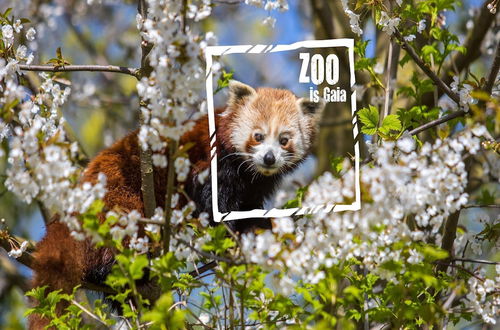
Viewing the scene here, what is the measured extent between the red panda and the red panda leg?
19 cm

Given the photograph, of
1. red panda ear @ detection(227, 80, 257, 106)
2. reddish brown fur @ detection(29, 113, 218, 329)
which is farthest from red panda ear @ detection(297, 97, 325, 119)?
reddish brown fur @ detection(29, 113, 218, 329)

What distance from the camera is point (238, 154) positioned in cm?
418

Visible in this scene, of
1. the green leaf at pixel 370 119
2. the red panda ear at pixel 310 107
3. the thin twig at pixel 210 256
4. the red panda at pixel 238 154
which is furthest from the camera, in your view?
the red panda ear at pixel 310 107

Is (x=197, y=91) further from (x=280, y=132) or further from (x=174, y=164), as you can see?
(x=280, y=132)

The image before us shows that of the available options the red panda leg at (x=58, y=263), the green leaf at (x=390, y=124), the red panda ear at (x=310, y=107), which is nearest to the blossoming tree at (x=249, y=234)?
the green leaf at (x=390, y=124)

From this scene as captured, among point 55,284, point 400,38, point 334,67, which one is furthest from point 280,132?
point 55,284

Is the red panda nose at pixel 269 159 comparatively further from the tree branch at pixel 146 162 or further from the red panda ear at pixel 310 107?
the tree branch at pixel 146 162

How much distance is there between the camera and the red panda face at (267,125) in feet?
13.4

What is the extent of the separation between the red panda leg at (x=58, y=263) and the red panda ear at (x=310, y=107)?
150cm

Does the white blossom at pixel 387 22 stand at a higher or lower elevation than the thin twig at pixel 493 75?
higher

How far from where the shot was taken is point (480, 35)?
5047mm

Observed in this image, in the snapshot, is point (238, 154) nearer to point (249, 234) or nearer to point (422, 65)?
point (422, 65)

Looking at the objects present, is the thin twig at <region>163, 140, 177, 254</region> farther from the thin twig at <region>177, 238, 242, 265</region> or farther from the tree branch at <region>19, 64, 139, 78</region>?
the tree branch at <region>19, 64, 139, 78</region>

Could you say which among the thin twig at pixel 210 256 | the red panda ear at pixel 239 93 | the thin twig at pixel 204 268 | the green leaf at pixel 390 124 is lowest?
the thin twig at pixel 204 268
